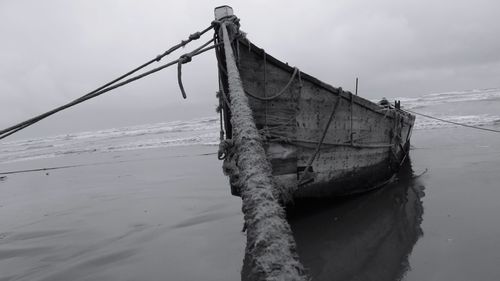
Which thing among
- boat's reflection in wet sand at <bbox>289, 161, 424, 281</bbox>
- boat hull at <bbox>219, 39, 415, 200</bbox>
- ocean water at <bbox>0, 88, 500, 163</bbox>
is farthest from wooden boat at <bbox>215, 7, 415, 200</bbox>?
ocean water at <bbox>0, 88, 500, 163</bbox>

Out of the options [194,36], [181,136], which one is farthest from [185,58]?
[181,136]

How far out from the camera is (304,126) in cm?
555

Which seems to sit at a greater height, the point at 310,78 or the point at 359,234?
the point at 310,78

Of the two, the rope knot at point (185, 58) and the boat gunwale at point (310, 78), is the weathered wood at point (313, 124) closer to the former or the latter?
the boat gunwale at point (310, 78)

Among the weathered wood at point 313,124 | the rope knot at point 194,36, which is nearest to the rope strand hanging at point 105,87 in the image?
the rope knot at point 194,36

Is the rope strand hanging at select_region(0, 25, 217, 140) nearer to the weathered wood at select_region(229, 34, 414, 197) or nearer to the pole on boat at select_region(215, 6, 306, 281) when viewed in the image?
the weathered wood at select_region(229, 34, 414, 197)

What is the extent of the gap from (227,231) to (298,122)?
2.01 metres

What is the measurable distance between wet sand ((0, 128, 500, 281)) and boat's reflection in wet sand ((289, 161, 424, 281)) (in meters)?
0.01

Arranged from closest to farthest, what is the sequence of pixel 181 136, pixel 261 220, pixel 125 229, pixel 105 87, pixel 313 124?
pixel 261 220 → pixel 105 87 → pixel 313 124 → pixel 125 229 → pixel 181 136

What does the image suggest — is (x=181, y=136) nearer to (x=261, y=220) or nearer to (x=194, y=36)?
(x=194, y=36)

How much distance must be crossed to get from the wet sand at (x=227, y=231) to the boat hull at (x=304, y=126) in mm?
536

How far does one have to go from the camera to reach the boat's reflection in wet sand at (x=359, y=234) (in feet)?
13.1

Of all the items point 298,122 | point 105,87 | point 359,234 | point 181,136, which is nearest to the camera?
point 105,87

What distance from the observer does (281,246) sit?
102cm
